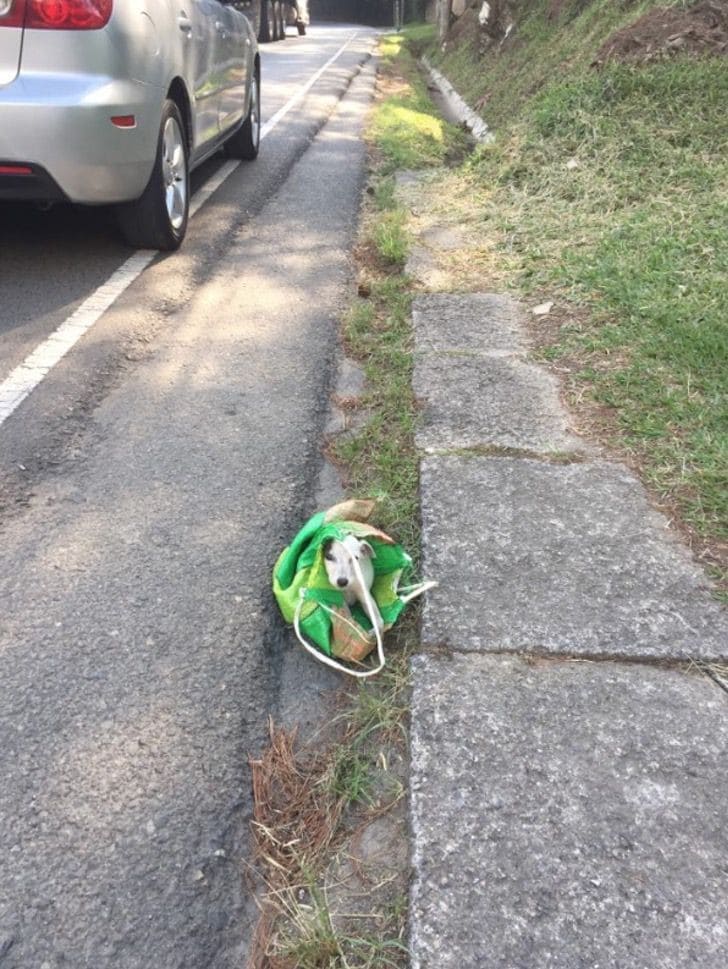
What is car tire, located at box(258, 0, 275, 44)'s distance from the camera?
22.2m

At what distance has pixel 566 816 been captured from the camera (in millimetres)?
1547

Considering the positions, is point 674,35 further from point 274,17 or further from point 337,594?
point 274,17


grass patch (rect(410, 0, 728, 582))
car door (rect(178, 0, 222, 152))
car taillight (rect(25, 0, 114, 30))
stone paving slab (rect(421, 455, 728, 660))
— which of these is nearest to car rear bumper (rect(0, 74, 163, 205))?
car taillight (rect(25, 0, 114, 30))

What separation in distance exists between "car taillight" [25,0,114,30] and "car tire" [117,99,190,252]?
0.69 meters

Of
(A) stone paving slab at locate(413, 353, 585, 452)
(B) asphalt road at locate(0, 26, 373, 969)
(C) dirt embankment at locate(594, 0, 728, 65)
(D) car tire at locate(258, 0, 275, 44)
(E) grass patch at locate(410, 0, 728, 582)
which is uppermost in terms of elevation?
(D) car tire at locate(258, 0, 275, 44)

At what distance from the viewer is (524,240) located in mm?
4941

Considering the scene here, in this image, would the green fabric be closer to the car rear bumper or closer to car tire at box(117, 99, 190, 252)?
the car rear bumper

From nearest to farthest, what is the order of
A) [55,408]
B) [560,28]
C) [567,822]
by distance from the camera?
[567,822], [55,408], [560,28]

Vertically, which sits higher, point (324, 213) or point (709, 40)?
point (709, 40)

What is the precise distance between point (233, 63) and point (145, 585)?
5168mm

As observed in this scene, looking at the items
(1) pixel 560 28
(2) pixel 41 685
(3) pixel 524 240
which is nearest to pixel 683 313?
(3) pixel 524 240

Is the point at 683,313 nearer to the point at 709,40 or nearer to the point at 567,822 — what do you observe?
the point at 567,822

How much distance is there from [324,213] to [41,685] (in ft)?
15.4

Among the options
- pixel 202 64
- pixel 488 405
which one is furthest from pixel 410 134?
pixel 488 405
